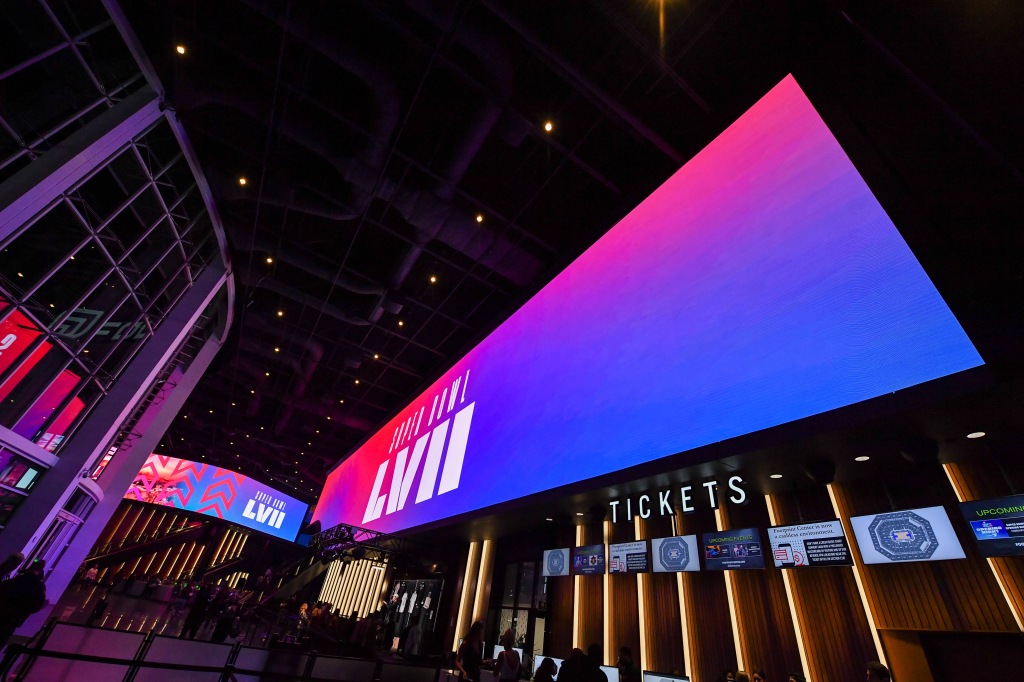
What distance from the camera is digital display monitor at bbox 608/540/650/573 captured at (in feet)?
24.3

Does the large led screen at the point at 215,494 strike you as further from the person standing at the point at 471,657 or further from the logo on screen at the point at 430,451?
the person standing at the point at 471,657

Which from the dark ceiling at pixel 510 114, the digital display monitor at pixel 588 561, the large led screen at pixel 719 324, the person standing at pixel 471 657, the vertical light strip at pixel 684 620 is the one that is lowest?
the person standing at pixel 471 657

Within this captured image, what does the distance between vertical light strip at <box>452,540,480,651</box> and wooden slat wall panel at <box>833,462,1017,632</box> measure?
383 inches

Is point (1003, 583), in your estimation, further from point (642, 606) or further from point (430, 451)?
point (430, 451)

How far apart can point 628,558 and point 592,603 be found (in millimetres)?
→ 1742

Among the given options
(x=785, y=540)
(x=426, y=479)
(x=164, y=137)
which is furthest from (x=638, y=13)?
(x=426, y=479)

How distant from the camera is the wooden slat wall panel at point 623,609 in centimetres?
754

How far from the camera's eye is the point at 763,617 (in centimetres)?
616

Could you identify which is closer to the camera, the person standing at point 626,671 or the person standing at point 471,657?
the person standing at point 626,671

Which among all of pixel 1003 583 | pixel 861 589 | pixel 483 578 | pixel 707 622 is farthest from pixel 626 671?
pixel 483 578

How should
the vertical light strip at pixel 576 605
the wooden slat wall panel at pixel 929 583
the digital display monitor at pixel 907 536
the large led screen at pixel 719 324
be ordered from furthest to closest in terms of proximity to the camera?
the vertical light strip at pixel 576 605 → the digital display monitor at pixel 907 536 → the wooden slat wall panel at pixel 929 583 → the large led screen at pixel 719 324

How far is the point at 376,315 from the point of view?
45.5ft

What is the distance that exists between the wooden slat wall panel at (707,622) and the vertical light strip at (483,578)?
20.6 feet

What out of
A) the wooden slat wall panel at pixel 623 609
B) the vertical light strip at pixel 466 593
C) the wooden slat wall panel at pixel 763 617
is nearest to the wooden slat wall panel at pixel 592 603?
the wooden slat wall panel at pixel 623 609
